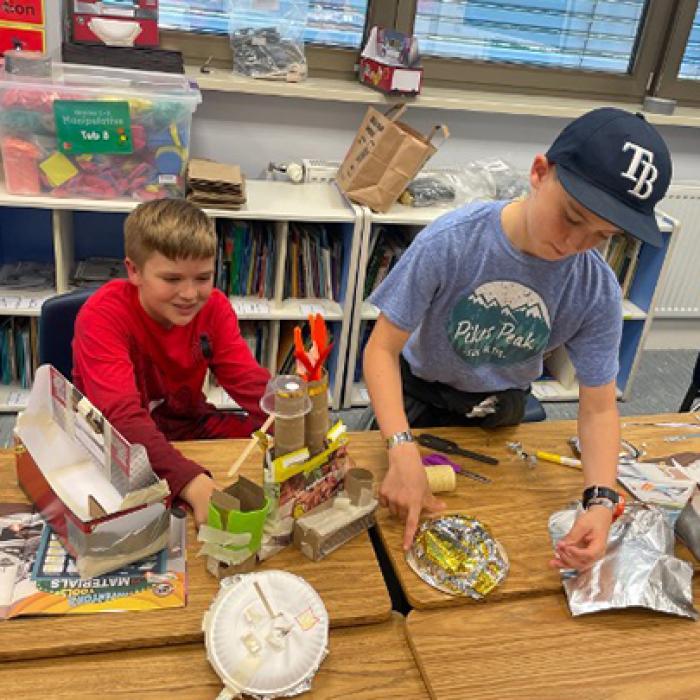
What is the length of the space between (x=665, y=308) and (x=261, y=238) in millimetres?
1998

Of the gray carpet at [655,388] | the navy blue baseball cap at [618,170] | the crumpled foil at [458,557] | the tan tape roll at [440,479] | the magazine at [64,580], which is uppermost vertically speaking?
the navy blue baseball cap at [618,170]

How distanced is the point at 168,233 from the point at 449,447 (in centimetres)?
65

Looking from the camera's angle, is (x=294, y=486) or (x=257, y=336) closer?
(x=294, y=486)

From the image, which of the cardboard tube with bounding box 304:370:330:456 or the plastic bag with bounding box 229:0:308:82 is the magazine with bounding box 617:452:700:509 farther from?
the plastic bag with bounding box 229:0:308:82

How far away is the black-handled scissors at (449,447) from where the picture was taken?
133 cm

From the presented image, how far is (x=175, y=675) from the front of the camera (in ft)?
2.85

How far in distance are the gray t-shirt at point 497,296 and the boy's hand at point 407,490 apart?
0.25 metres

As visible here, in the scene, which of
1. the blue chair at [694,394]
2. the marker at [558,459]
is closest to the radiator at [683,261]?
the blue chair at [694,394]

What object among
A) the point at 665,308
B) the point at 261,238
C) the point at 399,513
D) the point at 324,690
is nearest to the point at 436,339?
the point at 399,513

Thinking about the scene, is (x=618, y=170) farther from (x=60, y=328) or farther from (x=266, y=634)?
(x=60, y=328)

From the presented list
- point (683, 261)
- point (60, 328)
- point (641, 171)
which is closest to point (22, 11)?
point (60, 328)

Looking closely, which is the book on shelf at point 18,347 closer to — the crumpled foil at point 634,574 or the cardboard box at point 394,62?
the cardboard box at point 394,62

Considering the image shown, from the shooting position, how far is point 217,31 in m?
2.66

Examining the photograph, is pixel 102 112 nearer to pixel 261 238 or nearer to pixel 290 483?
pixel 261 238
